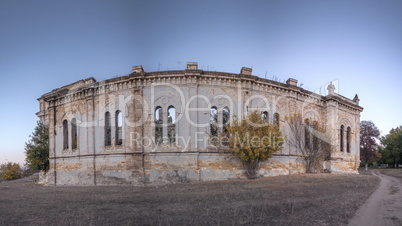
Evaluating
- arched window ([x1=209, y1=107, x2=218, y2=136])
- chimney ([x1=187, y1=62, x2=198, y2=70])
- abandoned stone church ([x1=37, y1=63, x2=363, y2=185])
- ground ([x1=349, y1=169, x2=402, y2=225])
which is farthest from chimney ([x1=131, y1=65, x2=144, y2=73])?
ground ([x1=349, y1=169, x2=402, y2=225])

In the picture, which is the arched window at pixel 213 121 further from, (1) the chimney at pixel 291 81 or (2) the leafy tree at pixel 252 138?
(1) the chimney at pixel 291 81

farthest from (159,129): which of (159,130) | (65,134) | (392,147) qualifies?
(392,147)

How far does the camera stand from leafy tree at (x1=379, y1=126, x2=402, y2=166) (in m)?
38.3

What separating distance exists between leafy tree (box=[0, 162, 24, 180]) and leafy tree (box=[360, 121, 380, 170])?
168 feet

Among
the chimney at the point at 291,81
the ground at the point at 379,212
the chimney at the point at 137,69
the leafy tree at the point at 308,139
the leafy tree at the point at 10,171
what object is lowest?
the leafy tree at the point at 10,171

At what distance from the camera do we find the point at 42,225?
6.59 m

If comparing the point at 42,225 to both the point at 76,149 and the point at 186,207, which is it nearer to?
the point at 186,207

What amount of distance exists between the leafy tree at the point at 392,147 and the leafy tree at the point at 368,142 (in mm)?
1301

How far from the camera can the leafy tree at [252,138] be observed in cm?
1638

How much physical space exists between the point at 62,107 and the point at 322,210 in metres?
21.8

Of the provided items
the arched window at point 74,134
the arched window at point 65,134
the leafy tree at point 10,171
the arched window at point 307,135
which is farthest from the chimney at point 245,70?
the leafy tree at point 10,171

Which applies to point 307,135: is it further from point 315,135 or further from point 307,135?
point 315,135

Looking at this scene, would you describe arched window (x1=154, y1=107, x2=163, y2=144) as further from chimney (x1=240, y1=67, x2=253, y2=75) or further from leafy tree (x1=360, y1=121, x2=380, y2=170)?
leafy tree (x1=360, y1=121, x2=380, y2=170)

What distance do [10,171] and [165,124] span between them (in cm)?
2753
